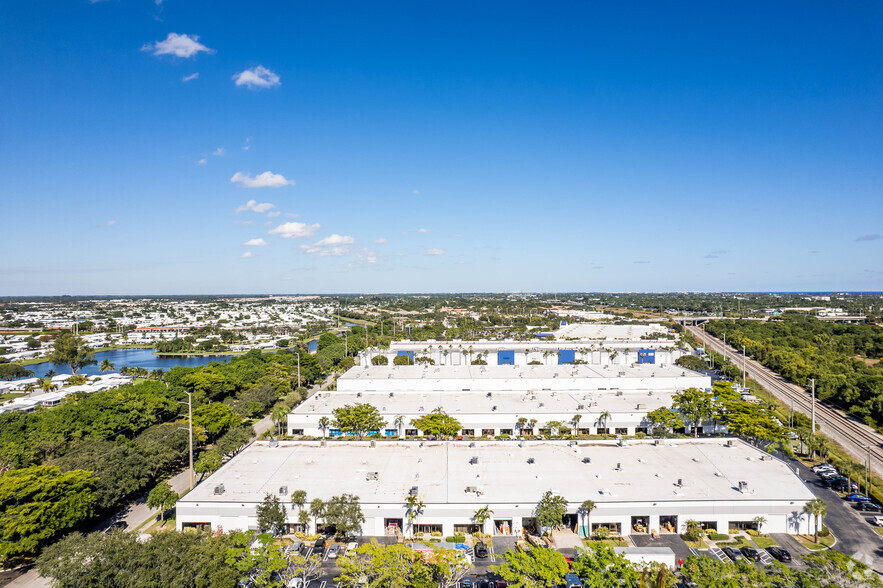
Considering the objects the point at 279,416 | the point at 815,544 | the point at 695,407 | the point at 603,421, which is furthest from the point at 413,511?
the point at 695,407

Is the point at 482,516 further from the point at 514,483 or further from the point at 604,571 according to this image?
the point at 604,571

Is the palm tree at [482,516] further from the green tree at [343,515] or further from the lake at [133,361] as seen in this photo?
the lake at [133,361]

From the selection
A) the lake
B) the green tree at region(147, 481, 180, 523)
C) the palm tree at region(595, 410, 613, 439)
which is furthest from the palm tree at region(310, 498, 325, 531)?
the lake

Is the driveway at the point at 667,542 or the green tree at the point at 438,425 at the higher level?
the green tree at the point at 438,425

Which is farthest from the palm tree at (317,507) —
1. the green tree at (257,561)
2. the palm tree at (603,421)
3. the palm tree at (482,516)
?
the palm tree at (603,421)

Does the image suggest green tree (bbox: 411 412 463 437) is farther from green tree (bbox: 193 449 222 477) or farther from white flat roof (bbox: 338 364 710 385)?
white flat roof (bbox: 338 364 710 385)

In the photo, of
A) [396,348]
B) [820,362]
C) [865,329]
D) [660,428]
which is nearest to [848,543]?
[660,428]
